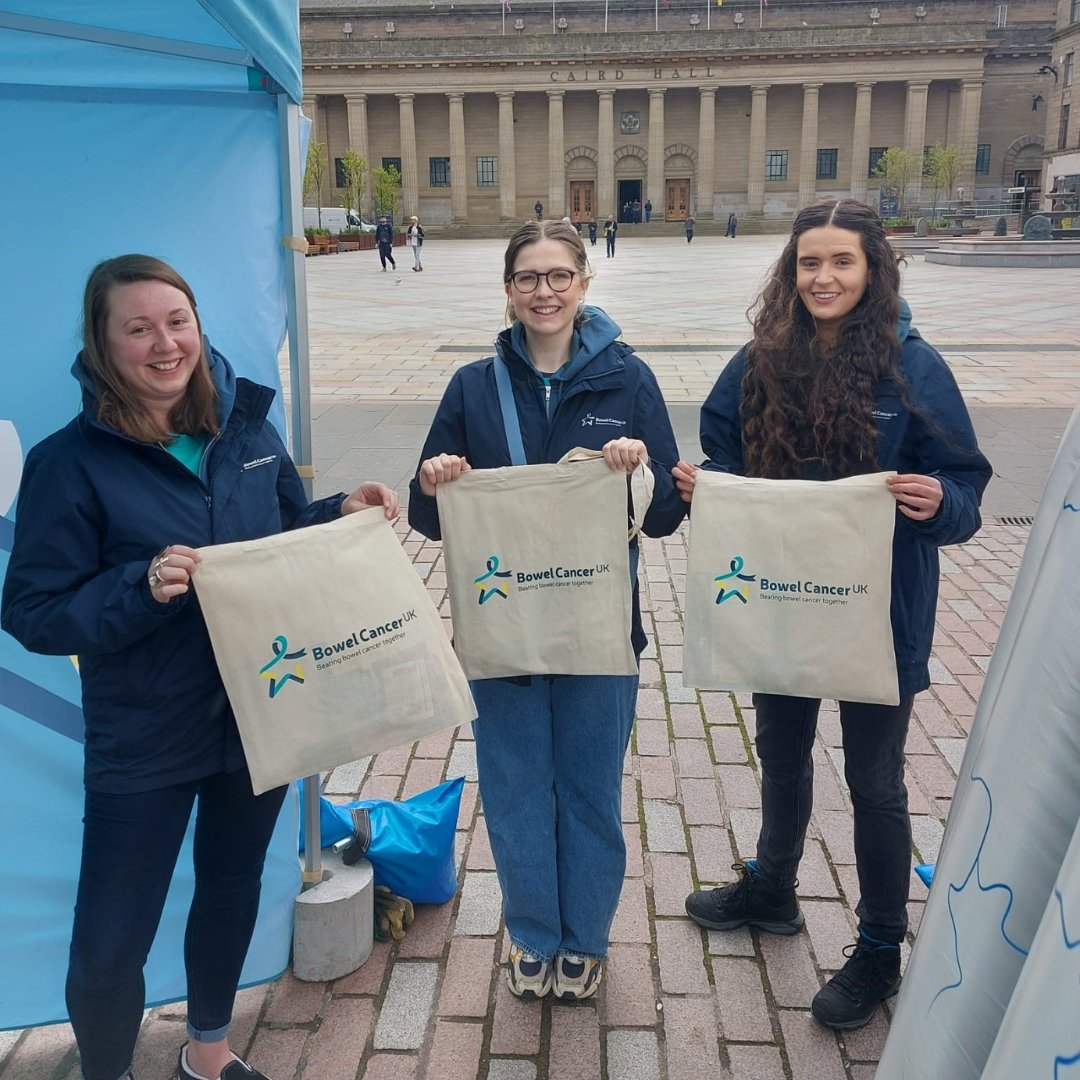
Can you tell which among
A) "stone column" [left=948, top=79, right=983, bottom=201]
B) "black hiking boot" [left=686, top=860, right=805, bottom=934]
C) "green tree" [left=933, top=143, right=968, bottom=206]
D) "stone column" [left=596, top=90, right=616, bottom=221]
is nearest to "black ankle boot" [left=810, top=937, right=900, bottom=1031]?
"black hiking boot" [left=686, top=860, right=805, bottom=934]

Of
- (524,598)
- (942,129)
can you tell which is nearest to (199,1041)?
(524,598)

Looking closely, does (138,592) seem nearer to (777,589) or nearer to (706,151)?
(777,589)

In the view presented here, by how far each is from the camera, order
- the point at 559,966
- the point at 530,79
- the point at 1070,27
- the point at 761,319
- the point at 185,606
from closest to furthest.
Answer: the point at 185,606, the point at 761,319, the point at 559,966, the point at 1070,27, the point at 530,79

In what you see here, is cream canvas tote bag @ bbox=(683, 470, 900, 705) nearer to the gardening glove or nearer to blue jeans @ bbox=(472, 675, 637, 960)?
blue jeans @ bbox=(472, 675, 637, 960)

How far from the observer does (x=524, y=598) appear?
2.70m

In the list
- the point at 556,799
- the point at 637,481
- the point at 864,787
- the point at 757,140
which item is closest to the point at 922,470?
the point at 637,481

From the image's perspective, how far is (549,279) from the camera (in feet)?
8.68

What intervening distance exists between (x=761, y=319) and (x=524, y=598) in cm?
101

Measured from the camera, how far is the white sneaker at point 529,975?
307cm

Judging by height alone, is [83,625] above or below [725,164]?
below

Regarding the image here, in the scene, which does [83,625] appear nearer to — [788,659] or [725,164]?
[788,659]

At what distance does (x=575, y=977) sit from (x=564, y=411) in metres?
1.67

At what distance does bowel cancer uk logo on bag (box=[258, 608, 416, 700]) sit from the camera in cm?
235

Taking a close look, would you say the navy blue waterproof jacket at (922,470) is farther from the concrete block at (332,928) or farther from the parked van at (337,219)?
the parked van at (337,219)
